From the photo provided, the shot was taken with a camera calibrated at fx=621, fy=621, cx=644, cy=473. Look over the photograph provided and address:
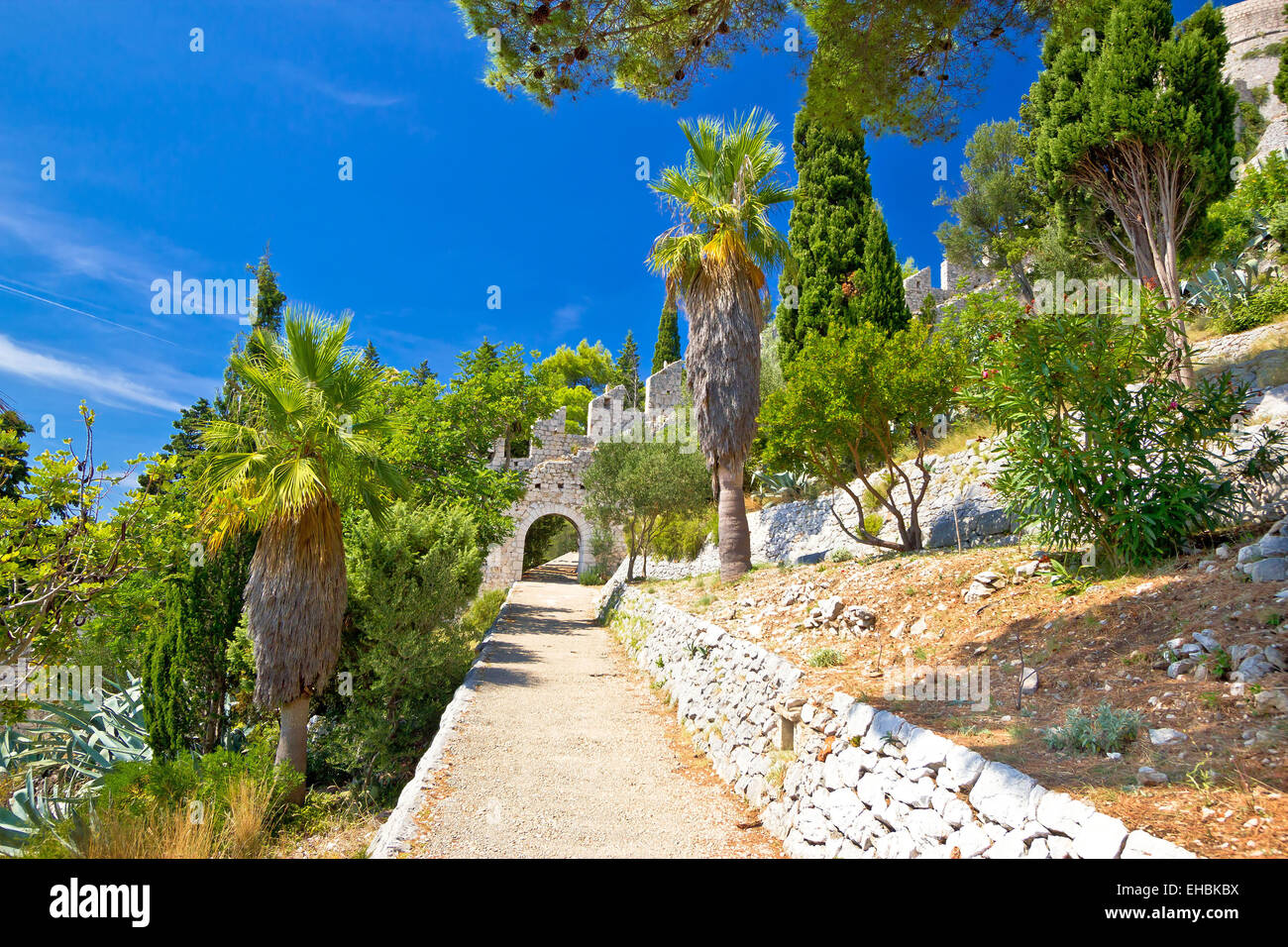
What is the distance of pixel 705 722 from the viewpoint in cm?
702

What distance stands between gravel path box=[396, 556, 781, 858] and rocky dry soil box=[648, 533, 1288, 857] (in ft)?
4.81

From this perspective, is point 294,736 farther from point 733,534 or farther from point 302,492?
point 733,534

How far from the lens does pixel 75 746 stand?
28.3 ft

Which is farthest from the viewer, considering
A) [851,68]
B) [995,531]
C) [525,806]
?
[995,531]

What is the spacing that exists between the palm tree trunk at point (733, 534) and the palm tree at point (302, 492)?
5872 millimetres

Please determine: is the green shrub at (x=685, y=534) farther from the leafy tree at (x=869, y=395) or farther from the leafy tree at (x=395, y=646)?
the leafy tree at (x=395, y=646)

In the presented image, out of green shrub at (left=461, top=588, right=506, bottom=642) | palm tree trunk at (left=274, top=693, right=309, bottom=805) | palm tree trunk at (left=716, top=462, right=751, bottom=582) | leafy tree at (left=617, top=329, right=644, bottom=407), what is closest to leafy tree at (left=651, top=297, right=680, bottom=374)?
leafy tree at (left=617, top=329, right=644, bottom=407)

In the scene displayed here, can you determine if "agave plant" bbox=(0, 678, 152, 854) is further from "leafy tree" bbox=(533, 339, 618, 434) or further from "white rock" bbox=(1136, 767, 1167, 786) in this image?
"leafy tree" bbox=(533, 339, 618, 434)

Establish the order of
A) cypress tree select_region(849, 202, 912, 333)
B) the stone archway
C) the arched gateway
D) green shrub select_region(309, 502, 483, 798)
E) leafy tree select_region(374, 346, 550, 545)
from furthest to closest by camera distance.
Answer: the arched gateway → the stone archway → cypress tree select_region(849, 202, 912, 333) → leafy tree select_region(374, 346, 550, 545) → green shrub select_region(309, 502, 483, 798)

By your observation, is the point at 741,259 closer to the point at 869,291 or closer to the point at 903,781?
the point at 869,291

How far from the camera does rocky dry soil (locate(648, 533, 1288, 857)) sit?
8.63ft

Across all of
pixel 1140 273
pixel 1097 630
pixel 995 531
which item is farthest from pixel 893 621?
pixel 1140 273
